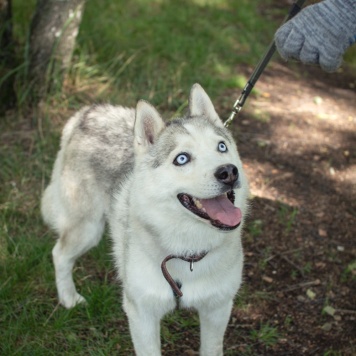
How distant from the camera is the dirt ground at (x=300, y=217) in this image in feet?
12.7

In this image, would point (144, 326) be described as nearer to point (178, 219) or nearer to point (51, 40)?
point (178, 219)

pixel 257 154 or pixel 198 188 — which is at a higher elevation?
pixel 198 188

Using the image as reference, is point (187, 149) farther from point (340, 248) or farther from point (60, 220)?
point (340, 248)

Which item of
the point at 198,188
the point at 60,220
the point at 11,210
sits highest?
the point at 198,188

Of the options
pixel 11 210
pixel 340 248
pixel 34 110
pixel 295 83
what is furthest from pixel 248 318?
pixel 295 83

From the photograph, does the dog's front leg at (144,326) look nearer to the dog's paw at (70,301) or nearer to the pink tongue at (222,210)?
the pink tongue at (222,210)

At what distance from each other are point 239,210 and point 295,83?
16.3ft

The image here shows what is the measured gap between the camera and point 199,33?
7.88 metres

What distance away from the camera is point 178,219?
288 cm

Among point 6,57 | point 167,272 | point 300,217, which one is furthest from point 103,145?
point 6,57

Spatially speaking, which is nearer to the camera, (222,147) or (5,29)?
(222,147)

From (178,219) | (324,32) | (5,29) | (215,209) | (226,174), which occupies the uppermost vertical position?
(324,32)

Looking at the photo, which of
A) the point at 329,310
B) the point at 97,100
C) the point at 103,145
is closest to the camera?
the point at 103,145

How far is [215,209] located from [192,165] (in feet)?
0.83
